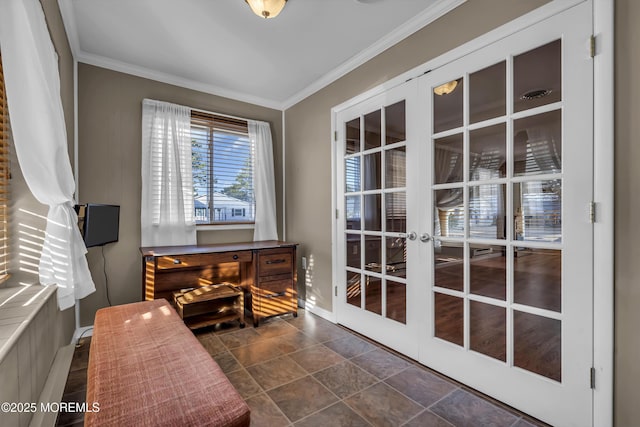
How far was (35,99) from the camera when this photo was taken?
143cm

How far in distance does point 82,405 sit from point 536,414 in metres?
2.56

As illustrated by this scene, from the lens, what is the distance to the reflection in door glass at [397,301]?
7.58 feet

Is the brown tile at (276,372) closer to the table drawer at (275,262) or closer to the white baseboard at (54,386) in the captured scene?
the table drawer at (275,262)

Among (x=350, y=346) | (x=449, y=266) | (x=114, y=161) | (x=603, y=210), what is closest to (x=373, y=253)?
(x=449, y=266)

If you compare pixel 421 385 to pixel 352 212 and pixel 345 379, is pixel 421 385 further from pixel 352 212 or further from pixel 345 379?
pixel 352 212

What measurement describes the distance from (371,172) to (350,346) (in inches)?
58.7

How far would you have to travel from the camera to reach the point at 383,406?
172 cm

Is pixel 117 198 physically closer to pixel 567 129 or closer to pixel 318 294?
pixel 318 294

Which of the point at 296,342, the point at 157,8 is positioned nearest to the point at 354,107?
the point at 157,8

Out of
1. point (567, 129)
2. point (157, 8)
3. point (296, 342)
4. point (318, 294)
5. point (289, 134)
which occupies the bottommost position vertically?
point (296, 342)

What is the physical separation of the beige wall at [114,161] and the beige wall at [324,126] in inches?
60.5

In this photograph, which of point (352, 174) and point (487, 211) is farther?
point (352, 174)

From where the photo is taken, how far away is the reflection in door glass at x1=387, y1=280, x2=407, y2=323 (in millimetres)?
2311

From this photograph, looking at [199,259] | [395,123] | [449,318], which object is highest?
[395,123]
